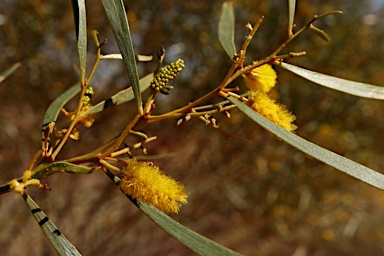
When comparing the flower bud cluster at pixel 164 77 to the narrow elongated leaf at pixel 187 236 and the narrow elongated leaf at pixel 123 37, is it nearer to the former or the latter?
the narrow elongated leaf at pixel 123 37

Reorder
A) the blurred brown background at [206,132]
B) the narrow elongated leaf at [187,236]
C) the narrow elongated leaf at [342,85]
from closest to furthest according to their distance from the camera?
the narrow elongated leaf at [187,236] → the narrow elongated leaf at [342,85] → the blurred brown background at [206,132]

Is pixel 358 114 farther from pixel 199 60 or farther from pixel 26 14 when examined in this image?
pixel 26 14

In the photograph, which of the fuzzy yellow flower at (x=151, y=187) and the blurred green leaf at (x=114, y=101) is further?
the blurred green leaf at (x=114, y=101)

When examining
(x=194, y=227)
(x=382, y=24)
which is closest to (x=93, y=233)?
(x=194, y=227)

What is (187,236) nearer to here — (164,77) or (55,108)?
(164,77)

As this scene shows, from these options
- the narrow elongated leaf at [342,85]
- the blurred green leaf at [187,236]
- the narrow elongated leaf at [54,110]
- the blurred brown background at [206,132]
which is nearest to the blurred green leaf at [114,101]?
the narrow elongated leaf at [54,110]

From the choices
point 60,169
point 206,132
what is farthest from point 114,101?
point 206,132

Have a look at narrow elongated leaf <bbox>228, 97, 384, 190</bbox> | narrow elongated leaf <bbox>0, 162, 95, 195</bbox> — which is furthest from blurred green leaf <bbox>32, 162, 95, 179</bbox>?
narrow elongated leaf <bbox>228, 97, 384, 190</bbox>
